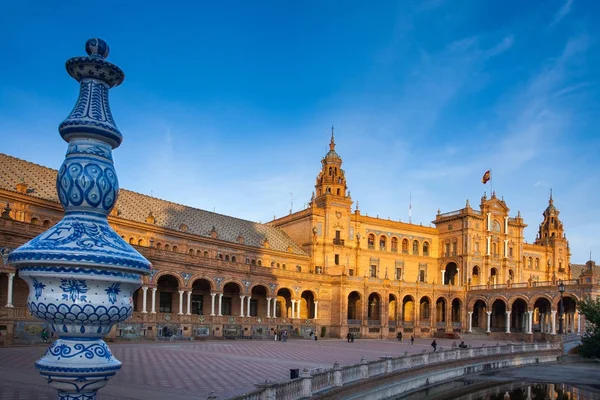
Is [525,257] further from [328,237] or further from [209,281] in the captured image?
[209,281]

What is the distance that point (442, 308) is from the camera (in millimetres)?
74125

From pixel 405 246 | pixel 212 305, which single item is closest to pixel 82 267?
pixel 212 305

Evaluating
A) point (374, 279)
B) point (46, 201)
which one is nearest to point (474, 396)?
point (46, 201)

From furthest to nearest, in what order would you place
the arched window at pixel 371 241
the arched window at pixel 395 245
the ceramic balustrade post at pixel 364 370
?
1. the arched window at pixel 395 245
2. the arched window at pixel 371 241
3. the ceramic balustrade post at pixel 364 370

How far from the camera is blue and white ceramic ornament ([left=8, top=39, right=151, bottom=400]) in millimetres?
5434

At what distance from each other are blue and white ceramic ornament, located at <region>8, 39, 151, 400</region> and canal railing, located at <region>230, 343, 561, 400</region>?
576 centimetres

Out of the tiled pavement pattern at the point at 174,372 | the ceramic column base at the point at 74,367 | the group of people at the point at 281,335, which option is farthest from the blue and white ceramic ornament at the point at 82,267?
the group of people at the point at 281,335

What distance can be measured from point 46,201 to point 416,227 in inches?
1960

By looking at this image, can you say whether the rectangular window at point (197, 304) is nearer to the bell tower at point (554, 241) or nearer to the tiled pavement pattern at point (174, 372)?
the tiled pavement pattern at point (174, 372)

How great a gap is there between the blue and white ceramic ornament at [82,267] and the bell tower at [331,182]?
2465 inches

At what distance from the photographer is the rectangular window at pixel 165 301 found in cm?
4828

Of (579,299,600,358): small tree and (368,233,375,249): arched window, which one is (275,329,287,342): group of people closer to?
(579,299,600,358): small tree

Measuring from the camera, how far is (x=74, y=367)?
216 inches

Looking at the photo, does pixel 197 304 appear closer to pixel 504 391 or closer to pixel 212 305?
pixel 212 305
